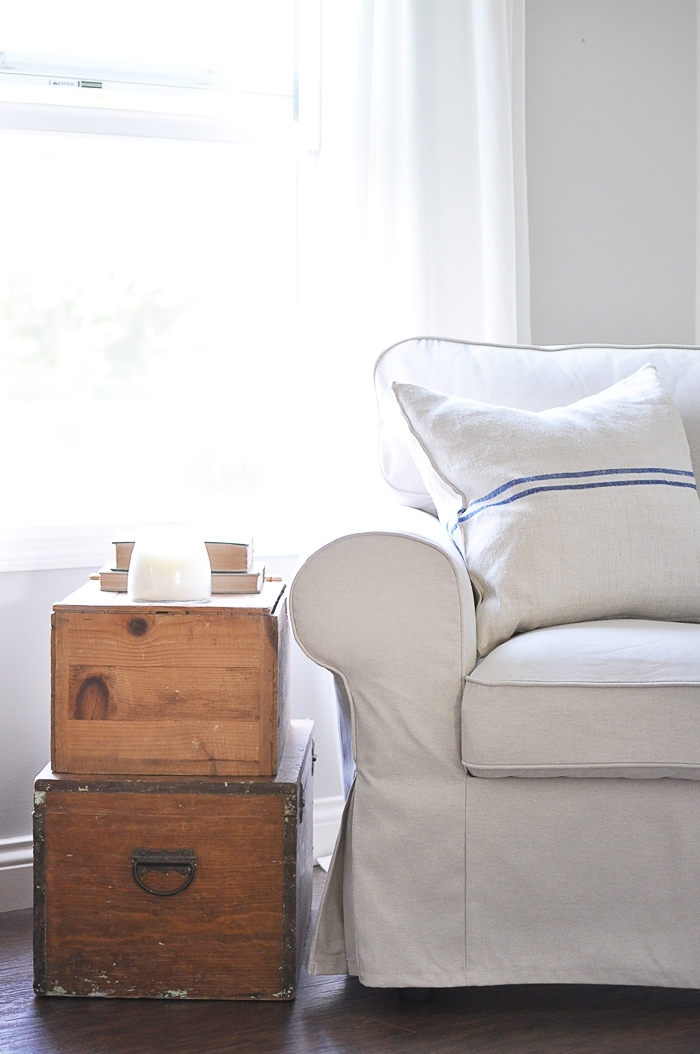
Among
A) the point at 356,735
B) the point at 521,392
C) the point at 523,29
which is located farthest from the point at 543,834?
the point at 523,29

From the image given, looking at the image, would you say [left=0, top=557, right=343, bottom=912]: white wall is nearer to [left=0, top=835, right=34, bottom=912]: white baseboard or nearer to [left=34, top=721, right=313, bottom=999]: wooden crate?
[left=0, top=835, right=34, bottom=912]: white baseboard

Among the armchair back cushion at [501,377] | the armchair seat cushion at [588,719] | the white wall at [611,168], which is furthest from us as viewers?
the white wall at [611,168]

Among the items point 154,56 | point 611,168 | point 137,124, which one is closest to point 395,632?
point 137,124

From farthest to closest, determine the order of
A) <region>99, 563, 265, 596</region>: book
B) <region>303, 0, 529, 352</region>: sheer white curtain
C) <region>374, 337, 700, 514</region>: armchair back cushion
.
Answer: <region>303, 0, 529, 352</region>: sheer white curtain < <region>374, 337, 700, 514</region>: armchair back cushion < <region>99, 563, 265, 596</region>: book

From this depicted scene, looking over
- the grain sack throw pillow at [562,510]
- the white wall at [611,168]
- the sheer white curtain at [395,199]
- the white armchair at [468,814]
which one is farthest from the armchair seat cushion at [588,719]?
the white wall at [611,168]

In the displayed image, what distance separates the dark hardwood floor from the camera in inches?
53.6

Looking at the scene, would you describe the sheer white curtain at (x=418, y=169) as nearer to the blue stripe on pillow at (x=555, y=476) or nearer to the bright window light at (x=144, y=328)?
the bright window light at (x=144, y=328)

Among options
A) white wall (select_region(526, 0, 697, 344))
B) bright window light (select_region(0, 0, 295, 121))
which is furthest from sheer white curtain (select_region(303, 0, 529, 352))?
white wall (select_region(526, 0, 697, 344))

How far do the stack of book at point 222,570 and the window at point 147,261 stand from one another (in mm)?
511

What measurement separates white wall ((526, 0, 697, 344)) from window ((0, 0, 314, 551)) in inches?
26.3

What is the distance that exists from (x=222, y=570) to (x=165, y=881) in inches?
18.6

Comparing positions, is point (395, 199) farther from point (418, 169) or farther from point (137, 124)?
point (137, 124)

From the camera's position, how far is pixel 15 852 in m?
1.91

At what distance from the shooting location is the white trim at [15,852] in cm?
190
